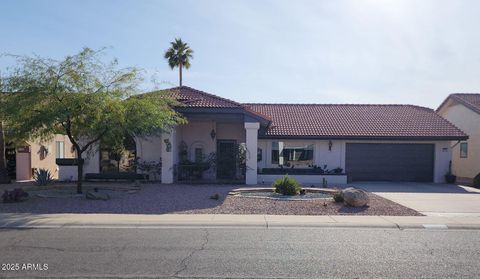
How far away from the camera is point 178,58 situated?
4359cm

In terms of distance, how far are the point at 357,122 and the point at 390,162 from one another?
3333 mm

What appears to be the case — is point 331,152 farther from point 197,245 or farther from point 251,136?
point 197,245

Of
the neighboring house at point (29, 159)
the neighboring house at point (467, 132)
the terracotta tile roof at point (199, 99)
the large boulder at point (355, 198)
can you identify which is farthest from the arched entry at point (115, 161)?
the neighboring house at point (467, 132)

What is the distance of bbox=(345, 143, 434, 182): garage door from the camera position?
2578 cm

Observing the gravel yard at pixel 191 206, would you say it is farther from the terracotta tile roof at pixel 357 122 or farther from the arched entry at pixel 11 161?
the arched entry at pixel 11 161

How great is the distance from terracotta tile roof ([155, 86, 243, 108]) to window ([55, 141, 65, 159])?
1032cm

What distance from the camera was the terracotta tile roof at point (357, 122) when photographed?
83.8 feet

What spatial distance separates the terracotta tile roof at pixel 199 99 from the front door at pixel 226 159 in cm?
308

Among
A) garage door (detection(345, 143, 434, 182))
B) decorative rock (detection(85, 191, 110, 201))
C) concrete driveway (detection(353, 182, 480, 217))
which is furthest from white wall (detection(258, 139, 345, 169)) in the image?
decorative rock (detection(85, 191, 110, 201))

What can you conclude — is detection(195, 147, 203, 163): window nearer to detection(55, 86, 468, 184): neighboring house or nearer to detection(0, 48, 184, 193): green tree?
detection(55, 86, 468, 184): neighboring house

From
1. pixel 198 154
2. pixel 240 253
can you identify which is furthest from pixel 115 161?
pixel 240 253

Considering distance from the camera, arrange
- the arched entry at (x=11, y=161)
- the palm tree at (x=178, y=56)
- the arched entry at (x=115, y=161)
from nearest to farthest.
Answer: the arched entry at (x=115, y=161), the arched entry at (x=11, y=161), the palm tree at (x=178, y=56)


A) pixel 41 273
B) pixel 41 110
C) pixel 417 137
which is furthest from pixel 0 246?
pixel 417 137

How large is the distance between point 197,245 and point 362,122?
20884 millimetres
